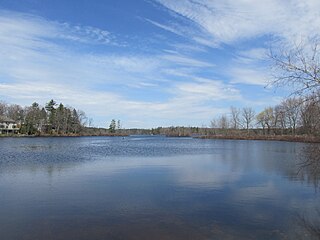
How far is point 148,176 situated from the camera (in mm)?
16469

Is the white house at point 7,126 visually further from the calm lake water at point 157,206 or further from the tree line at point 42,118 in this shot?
the calm lake water at point 157,206

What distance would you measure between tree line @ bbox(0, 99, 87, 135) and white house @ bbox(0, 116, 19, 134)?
65.9 inches

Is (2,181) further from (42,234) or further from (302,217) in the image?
(302,217)

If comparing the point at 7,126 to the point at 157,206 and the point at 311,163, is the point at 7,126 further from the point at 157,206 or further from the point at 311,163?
the point at 311,163

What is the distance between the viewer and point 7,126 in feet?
303

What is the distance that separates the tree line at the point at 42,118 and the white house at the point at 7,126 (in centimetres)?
167

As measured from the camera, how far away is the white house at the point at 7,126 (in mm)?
90050

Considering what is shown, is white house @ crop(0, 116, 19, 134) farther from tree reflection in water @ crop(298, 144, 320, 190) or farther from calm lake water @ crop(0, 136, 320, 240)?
tree reflection in water @ crop(298, 144, 320, 190)

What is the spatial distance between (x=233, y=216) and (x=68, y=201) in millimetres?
5646

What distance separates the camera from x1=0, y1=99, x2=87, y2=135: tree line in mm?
87312

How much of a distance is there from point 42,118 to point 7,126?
449 inches

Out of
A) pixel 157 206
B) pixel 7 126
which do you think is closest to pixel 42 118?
pixel 7 126

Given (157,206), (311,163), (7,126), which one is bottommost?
(157,206)

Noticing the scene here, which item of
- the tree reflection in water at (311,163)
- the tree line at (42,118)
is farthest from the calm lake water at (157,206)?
the tree line at (42,118)
